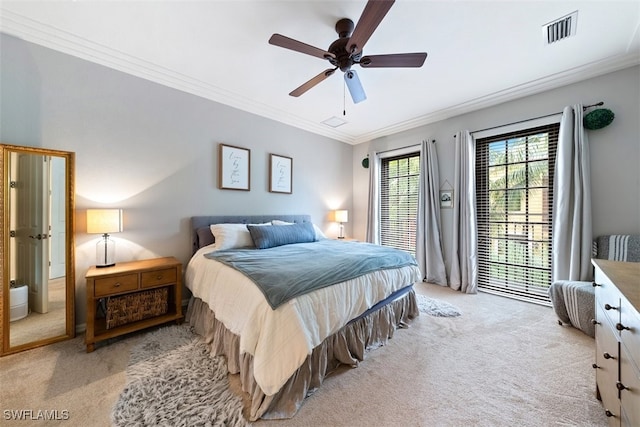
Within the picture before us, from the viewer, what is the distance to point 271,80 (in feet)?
9.45

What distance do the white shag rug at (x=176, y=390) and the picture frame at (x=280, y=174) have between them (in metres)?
2.36

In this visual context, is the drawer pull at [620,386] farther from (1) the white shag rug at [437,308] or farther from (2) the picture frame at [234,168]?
(2) the picture frame at [234,168]

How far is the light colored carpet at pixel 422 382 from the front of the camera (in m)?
1.42

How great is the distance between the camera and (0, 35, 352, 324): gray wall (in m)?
2.15

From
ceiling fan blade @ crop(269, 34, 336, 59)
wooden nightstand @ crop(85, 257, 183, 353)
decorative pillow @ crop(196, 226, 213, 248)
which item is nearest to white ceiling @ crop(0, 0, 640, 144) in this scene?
ceiling fan blade @ crop(269, 34, 336, 59)

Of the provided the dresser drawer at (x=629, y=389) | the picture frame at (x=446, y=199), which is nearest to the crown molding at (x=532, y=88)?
the picture frame at (x=446, y=199)

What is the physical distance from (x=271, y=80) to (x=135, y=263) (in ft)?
8.32

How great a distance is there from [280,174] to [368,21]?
8.56 feet

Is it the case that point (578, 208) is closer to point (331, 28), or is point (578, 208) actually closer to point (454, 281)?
point (454, 281)

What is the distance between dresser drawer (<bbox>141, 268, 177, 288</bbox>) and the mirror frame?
65 centimetres

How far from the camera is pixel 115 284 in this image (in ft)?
6.91

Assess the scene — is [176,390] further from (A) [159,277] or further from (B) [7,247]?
(B) [7,247]

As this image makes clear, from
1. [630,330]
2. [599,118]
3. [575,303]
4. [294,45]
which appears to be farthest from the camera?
[599,118]

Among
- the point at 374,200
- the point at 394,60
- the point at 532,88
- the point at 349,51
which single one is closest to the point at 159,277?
the point at 349,51
